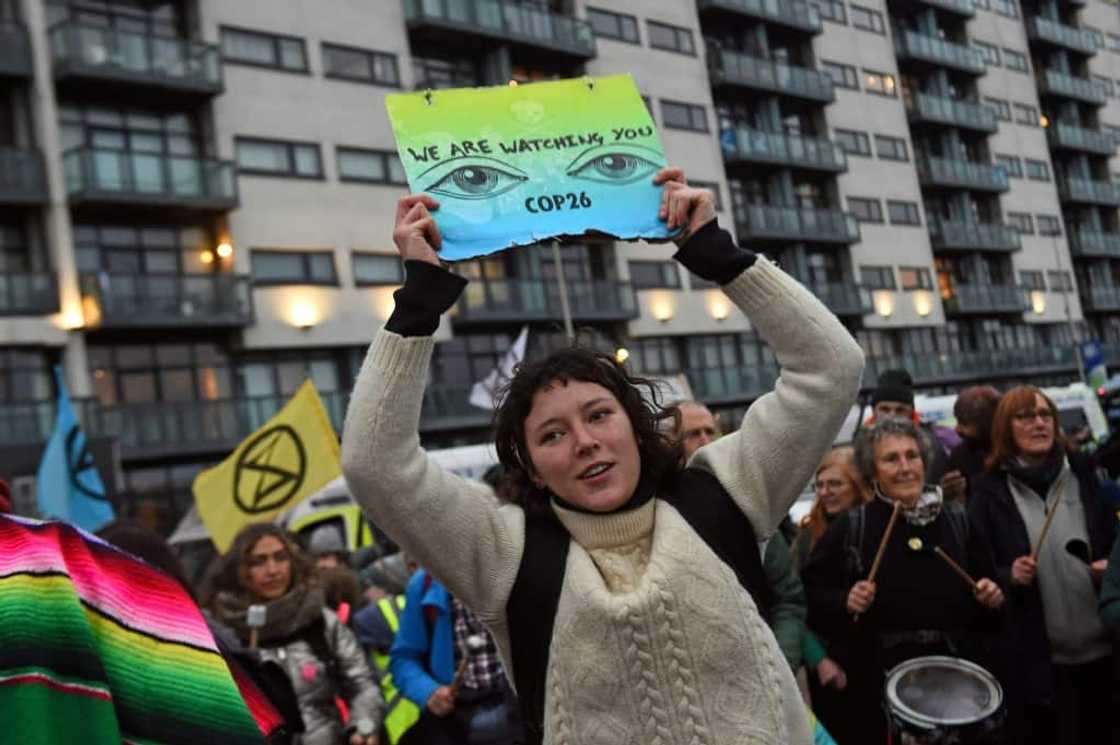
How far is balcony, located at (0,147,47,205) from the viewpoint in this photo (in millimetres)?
24297

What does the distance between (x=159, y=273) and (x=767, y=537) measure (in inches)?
1029

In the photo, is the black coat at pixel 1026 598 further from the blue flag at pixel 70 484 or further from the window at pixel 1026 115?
the window at pixel 1026 115

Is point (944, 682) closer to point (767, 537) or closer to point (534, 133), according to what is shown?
point (767, 537)

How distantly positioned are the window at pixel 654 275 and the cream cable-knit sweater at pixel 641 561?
108ft

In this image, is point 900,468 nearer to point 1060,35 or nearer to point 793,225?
point 793,225

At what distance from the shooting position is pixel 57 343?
24.9 metres

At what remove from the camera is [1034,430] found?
5414 mm

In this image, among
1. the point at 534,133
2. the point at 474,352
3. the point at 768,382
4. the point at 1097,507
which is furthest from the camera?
the point at 768,382

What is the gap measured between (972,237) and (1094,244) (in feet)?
39.3

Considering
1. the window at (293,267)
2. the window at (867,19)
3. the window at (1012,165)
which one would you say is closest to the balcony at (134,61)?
the window at (293,267)

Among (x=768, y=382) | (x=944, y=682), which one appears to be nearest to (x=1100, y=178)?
(x=768, y=382)

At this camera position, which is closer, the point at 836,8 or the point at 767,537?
the point at 767,537

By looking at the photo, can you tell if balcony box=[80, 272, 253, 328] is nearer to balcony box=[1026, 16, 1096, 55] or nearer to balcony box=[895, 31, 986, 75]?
balcony box=[895, 31, 986, 75]

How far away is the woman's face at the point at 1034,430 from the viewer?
5.41 metres
